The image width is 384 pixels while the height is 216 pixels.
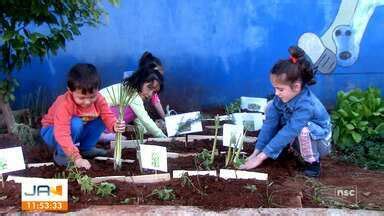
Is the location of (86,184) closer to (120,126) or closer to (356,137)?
(120,126)

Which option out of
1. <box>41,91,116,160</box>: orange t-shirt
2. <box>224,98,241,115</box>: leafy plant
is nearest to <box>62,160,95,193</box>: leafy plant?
<box>41,91,116,160</box>: orange t-shirt

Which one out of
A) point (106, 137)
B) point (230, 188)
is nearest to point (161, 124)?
point (106, 137)

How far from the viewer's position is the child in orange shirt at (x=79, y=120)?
381cm

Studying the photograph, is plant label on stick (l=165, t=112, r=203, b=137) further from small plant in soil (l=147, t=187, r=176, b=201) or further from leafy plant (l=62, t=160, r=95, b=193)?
small plant in soil (l=147, t=187, r=176, b=201)

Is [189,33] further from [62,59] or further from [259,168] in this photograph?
[259,168]

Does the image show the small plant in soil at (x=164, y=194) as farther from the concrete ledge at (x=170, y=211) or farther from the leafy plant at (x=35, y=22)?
the leafy plant at (x=35, y=22)

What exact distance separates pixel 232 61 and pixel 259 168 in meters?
2.01

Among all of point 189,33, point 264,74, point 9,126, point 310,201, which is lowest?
point 310,201

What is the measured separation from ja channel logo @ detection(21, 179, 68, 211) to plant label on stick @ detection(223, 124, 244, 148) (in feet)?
4.06

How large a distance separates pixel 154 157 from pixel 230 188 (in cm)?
48

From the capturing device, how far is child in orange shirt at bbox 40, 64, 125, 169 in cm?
381

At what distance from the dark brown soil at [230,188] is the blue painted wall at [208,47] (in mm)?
1659

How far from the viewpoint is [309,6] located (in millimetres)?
5727

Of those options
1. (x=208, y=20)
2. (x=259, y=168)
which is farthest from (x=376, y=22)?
(x=259, y=168)
